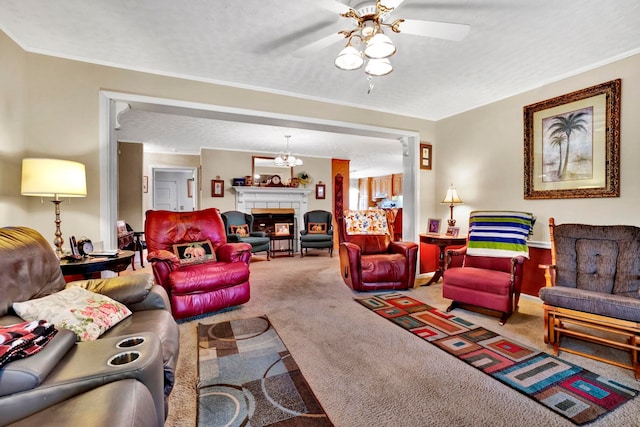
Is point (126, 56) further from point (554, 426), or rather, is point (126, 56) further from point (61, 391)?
point (554, 426)

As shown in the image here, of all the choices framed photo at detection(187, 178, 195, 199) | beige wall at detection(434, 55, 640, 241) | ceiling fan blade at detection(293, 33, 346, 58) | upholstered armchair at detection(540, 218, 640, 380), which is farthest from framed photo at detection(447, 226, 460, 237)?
framed photo at detection(187, 178, 195, 199)

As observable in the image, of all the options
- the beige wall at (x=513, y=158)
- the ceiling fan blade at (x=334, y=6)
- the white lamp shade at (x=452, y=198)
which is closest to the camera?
the ceiling fan blade at (x=334, y=6)

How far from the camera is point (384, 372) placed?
6.14ft

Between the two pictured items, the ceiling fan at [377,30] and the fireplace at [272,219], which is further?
the fireplace at [272,219]

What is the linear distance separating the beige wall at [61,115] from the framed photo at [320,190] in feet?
15.5

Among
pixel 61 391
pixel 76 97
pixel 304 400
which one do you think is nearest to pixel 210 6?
pixel 76 97

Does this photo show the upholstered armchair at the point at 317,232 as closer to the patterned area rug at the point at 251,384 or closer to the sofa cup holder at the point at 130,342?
the patterned area rug at the point at 251,384

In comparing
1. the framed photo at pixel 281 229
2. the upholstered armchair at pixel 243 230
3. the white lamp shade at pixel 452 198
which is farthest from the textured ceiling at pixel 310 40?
the framed photo at pixel 281 229

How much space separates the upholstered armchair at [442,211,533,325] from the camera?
2.68m

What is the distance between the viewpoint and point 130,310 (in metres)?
1.73

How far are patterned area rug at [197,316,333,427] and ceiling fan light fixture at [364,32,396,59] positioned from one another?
6.58 feet

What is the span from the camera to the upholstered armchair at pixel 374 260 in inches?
141

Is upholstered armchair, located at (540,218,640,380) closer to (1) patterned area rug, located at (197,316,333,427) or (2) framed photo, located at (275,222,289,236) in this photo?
(1) patterned area rug, located at (197,316,333,427)

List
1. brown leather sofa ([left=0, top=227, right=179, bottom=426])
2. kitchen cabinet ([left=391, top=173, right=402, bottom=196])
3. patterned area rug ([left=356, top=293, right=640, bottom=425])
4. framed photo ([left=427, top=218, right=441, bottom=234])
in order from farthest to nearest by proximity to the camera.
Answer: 1. kitchen cabinet ([left=391, top=173, right=402, bottom=196])
2. framed photo ([left=427, top=218, right=441, bottom=234])
3. patterned area rug ([left=356, top=293, right=640, bottom=425])
4. brown leather sofa ([left=0, top=227, right=179, bottom=426])
